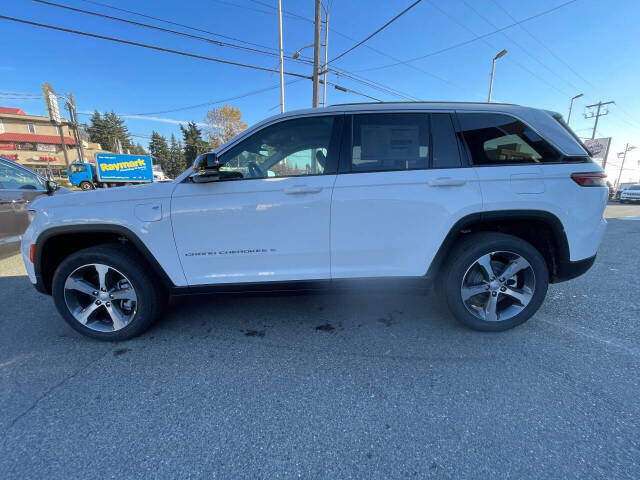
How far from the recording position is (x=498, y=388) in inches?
72.4

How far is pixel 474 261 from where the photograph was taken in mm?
2369

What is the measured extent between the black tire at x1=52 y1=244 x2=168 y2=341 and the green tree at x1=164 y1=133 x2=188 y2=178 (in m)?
65.0

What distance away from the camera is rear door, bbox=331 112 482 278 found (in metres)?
2.21

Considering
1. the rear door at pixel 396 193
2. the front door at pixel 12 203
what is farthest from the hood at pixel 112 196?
the front door at pixel 12 203

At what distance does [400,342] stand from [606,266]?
14.4 feet

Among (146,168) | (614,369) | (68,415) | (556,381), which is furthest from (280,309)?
(146,168)

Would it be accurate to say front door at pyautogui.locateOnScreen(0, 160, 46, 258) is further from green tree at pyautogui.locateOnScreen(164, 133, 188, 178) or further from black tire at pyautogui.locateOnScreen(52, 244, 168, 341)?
green tree at pyautogui.locateOnScreen(164, 133, 188, 178)

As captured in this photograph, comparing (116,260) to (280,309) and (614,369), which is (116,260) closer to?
(280,309)

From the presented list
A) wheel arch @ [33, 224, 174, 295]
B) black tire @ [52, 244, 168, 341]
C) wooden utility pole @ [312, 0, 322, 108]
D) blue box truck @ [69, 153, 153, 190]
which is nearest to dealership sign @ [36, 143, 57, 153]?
blue box truck @ [69, 153, 153, 190]

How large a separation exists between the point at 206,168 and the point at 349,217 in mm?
1186

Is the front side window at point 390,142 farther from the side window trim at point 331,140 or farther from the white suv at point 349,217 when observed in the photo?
the side window trim at point 331,140

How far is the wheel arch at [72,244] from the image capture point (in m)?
2.25

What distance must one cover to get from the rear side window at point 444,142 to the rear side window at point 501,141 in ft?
0.37

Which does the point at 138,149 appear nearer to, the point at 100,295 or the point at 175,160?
the point at 175,160
